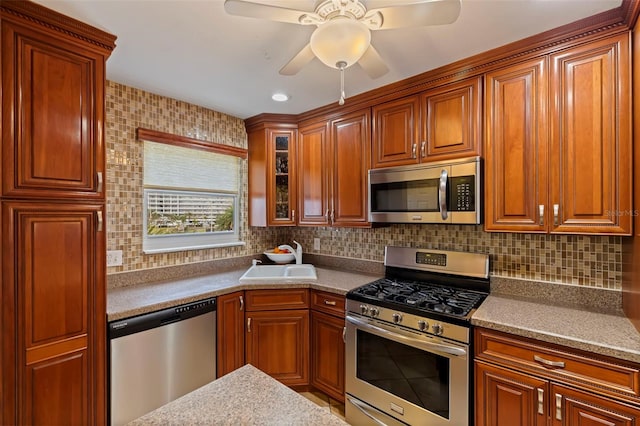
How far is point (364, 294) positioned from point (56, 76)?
2.10 meters

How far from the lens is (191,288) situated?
2.18 m

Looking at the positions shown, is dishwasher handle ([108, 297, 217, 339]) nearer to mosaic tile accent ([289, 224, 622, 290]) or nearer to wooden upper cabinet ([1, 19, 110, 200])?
wooden upper cabinet ([1, 19, 110, 200])

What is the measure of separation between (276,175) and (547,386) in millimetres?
2442

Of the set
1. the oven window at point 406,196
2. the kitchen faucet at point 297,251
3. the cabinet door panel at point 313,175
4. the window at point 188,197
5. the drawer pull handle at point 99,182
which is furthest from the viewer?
the kitchen faucet at point 297,251

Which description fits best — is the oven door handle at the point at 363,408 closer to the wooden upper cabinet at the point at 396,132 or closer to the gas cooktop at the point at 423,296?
the gas cooktop at the point at 423,296

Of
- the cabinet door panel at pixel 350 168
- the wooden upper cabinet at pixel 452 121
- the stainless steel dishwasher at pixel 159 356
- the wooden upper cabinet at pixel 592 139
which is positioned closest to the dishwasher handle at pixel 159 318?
the stainless steel dishwasher at pixel 159 356

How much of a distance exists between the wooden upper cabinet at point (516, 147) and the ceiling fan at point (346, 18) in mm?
A: 877

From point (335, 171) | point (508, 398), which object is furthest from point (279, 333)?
point (508, 398)

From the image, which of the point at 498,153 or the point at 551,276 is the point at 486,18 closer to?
the point at 498,153

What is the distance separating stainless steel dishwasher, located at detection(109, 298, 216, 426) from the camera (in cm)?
169

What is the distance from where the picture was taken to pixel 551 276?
1.87 meters

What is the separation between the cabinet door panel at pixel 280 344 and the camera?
231cm

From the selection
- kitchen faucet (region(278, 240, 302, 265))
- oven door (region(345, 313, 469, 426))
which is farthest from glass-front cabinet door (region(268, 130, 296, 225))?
oven door (region(345, 313, 469, 426))

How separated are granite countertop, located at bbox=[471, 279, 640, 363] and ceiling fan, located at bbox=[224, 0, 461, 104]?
1418mm
